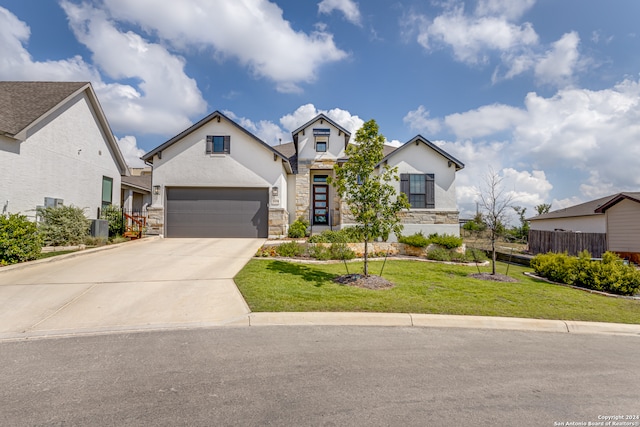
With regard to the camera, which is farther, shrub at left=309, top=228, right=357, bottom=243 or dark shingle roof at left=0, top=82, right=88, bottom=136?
shrub at left=309, top=228, right=357, bottom=243

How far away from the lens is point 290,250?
1127 centimetres

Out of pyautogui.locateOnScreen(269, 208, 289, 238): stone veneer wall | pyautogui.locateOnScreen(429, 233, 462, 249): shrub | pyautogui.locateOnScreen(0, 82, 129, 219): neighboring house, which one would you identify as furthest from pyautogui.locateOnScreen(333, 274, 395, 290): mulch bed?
pyautogui.locateOnScreen(0, 82, 129, 219): neighboring house

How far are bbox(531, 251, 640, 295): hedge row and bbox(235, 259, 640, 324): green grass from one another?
2.59ft

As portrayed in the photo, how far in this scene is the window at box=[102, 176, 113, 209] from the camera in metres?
16.8

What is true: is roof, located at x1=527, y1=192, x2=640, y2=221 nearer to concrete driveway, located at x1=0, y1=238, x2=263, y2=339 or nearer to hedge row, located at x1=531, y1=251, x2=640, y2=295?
hedge row, located at x1=531, y1=251, x2=640, y2=295

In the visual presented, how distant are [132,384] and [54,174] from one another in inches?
574

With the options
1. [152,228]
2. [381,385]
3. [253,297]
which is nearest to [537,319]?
[381,385]

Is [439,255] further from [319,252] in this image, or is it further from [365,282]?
[365,282]

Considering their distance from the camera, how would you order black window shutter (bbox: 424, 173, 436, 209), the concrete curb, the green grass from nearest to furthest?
the concrete curb → the green grass → black window shutter (bbox: 424, 173, 436, 209)

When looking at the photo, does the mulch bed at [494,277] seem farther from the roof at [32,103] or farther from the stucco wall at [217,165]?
the roof at [32,103]

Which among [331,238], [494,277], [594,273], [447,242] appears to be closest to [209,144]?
[331,238]

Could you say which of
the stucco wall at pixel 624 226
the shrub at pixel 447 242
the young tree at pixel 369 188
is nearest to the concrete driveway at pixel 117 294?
the young tree at pixel 369 188

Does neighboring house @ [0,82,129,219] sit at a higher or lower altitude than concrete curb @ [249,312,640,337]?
higher

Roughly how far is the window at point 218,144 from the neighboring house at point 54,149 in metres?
5.90
